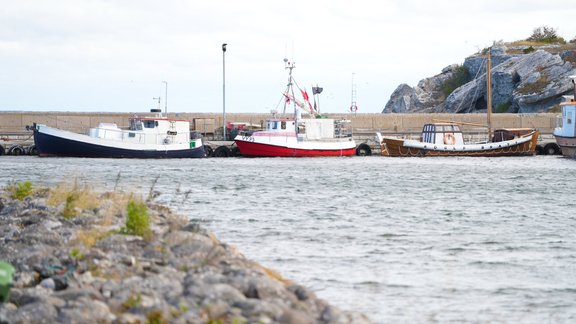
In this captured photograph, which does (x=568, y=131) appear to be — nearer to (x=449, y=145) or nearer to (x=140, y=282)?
(x=449, y=145)

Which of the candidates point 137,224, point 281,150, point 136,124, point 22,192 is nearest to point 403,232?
point 22,192

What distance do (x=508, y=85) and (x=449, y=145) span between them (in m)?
26.4

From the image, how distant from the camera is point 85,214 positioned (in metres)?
18.5

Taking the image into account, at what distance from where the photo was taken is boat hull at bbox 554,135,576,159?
67.2 m

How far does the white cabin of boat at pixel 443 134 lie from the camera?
71938 millimetres

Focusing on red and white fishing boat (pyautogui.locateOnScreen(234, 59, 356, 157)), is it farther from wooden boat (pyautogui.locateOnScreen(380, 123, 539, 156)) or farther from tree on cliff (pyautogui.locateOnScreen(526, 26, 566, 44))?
tree on cliff (pyautogui.locateOnScreen(526, 26, 566, 44))

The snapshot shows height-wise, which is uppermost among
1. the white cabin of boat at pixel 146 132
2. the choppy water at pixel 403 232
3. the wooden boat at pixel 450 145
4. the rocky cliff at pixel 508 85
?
the rocky cliff at pixel 508 85

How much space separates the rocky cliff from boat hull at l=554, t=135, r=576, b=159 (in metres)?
20.8

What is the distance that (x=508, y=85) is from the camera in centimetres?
9556

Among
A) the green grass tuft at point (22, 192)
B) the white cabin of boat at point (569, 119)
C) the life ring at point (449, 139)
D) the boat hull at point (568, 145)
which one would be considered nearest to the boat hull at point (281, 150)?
the life ring at point (449, 139)

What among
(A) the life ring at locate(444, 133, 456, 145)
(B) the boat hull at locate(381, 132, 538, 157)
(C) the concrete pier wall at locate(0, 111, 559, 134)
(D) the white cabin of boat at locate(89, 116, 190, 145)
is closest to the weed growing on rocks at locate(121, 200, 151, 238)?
(D) the white cabin of boat at locate(89, 116, 190, 145)

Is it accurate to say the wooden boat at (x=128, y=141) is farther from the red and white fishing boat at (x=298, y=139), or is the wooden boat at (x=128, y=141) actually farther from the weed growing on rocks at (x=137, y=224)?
the weed growing on rocks at (x=137, y=224)

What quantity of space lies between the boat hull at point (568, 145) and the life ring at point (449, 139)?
7.08 m

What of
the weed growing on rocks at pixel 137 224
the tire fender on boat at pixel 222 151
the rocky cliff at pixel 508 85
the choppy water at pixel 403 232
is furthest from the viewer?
the rocky cliff at pixel 508 85
